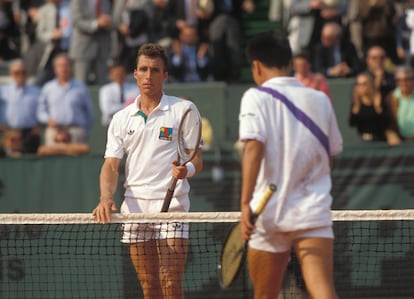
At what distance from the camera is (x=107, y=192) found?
8477 millimetres

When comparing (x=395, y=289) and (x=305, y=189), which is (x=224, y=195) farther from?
(x=305, y=189)

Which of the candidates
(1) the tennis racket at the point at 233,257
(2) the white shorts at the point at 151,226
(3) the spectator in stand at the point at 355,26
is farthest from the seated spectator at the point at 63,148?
(1) the tennis racket at the point at 233,257

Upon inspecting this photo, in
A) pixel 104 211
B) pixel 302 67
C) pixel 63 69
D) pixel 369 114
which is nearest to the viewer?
pixel 104 211

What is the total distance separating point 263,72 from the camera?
23.3 ft

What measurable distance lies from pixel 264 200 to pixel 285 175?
23 cm

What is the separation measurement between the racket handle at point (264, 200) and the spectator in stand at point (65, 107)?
26.1ft

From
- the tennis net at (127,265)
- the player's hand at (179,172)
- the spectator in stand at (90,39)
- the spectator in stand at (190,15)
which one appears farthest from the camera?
the spectator in stand at (190,15)

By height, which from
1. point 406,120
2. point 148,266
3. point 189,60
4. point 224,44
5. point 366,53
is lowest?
point 148,266

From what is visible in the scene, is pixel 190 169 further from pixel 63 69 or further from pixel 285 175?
pixel 63 69

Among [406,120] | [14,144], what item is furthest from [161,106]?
[14,144]

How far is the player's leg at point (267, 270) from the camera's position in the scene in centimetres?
700

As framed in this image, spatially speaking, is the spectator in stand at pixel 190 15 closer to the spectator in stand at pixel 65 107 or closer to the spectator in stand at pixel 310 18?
the spectator in stand at pixel 310 18

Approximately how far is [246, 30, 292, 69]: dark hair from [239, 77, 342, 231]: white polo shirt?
0.12 metres

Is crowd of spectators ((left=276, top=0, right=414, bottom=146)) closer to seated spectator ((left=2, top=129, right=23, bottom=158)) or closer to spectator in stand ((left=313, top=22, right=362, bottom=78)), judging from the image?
spectator in stand ((left=313, top=22, right=362, bottom=78))
